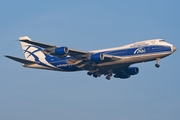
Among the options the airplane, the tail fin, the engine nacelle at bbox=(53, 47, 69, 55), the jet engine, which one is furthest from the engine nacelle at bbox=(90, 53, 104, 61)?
the tail fin

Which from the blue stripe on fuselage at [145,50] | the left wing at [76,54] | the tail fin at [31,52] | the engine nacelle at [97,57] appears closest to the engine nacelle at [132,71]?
the left wing at [76,54]

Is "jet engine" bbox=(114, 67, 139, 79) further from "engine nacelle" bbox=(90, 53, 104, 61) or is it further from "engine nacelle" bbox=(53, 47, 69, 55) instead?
"engine nacelle" bbox=(53, 47, 69, 55)

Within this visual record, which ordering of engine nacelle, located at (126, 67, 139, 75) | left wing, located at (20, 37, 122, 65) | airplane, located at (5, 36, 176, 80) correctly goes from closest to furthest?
left wing, located at (20, 37, 122, 65)
airplane, located at (5, 36, 176, 80)
engine nacelle, located at (126, 67, 139, 75)

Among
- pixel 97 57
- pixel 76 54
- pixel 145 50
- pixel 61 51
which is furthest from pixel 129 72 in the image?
pixel 61 51

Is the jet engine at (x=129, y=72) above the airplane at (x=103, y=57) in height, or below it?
below

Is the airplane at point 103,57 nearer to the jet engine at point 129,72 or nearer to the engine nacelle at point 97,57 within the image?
the engine nacelle at point 97,57

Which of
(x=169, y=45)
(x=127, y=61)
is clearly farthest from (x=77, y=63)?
(x=169, y=45)

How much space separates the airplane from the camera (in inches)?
3221

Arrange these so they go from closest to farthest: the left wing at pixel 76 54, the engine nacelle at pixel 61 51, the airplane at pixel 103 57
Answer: the engine nacelle at pixel 61 51, the left wing at pixel 76 54, the airplane at pixel 103 57

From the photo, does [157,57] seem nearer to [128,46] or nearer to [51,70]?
[128,46]

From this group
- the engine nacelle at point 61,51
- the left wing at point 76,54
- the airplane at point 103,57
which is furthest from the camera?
the airplane at point 103,57

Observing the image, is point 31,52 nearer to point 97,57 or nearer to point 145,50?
point 97,57

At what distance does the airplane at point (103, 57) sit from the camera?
268 feet

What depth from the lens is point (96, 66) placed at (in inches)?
3356
